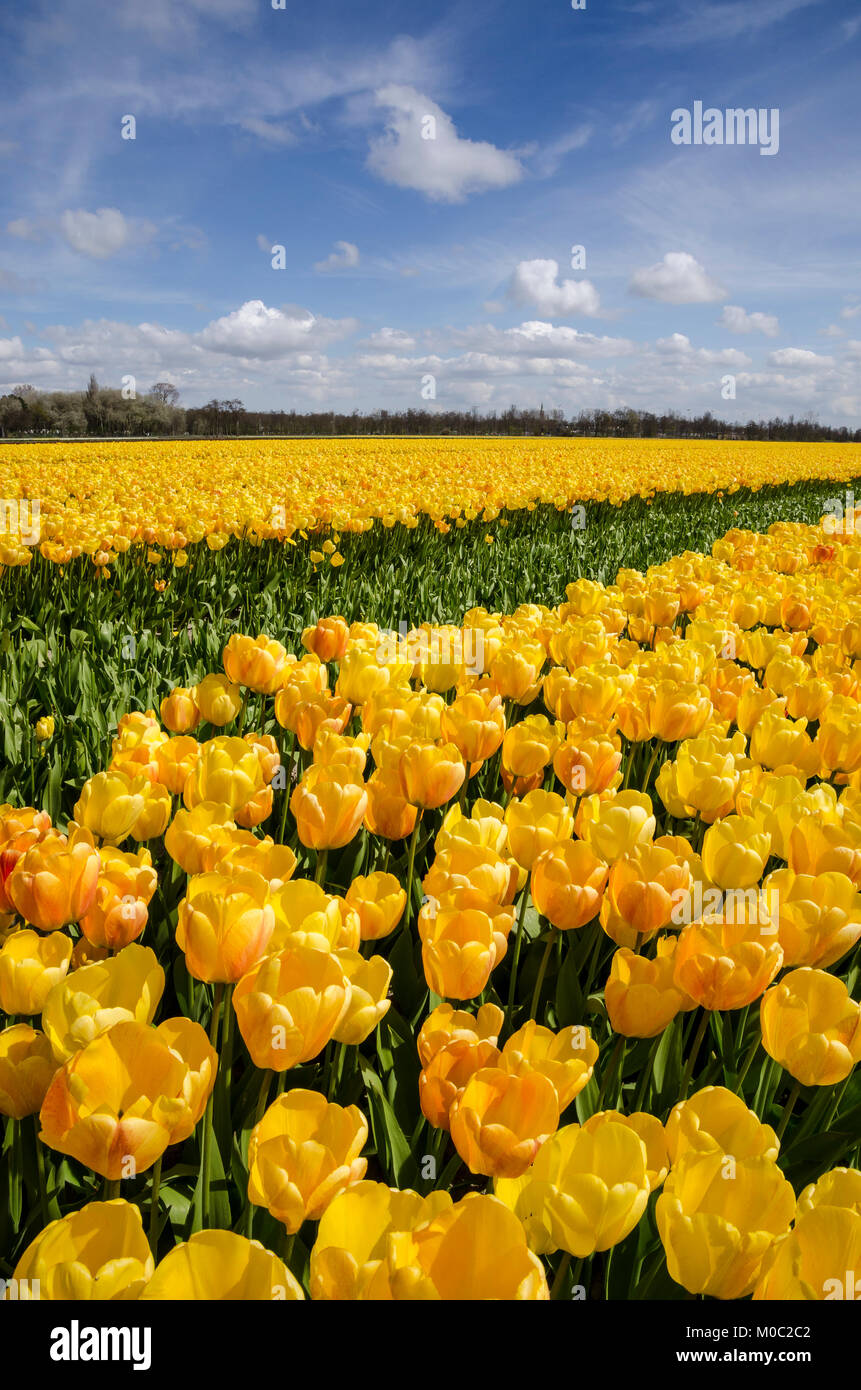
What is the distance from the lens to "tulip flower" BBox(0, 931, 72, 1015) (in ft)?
3.87

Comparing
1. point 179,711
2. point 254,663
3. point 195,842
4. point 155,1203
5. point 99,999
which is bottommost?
point 155,1203

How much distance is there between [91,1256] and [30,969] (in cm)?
47

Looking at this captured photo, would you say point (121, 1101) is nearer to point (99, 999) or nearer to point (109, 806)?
point (99, 999)

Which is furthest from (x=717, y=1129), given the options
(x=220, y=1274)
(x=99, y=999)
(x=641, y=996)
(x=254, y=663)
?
(x=254, y=663)

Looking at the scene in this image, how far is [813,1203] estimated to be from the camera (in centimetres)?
88

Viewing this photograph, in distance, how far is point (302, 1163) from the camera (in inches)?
35.6

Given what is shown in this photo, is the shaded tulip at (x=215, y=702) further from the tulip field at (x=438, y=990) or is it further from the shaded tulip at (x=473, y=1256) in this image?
the shaded tulip at (x=473, y=1256)

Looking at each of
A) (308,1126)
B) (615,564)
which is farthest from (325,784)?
(615,564)

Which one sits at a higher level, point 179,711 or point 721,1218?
point 179,711

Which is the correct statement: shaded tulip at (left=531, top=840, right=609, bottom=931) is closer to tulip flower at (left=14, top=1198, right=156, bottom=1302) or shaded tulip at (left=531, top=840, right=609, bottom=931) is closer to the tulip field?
the tulip field

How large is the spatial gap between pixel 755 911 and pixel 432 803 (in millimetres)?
733

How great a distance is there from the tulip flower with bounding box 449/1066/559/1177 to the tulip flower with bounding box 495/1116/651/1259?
24 millimetres

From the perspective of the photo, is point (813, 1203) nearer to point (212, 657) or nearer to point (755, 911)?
point (755, 911)

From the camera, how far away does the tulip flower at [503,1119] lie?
3.06 ft
